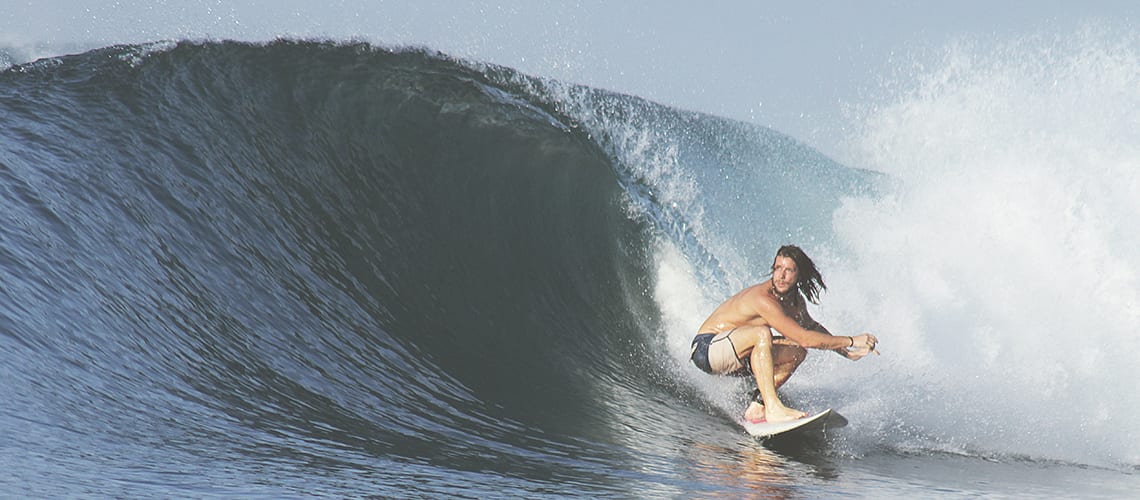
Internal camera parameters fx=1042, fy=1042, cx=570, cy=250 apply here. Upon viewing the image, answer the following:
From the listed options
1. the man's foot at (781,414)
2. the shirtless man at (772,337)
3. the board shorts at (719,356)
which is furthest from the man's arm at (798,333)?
the man's foot at (781,414)

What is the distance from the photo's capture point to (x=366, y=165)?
856 centimetres

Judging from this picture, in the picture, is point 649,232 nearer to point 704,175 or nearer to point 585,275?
point 585,275

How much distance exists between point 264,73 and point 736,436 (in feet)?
19.2

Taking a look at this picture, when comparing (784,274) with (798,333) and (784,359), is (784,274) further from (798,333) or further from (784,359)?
(784,359)

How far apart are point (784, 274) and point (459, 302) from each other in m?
2.28

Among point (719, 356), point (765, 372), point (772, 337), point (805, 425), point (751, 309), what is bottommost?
point (805, 425)

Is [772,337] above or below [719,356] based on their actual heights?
above

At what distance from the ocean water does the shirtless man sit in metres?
0.32

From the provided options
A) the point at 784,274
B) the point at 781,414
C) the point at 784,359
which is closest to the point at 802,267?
the point at 784,274

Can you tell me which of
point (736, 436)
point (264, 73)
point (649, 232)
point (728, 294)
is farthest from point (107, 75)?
point (736, 436)

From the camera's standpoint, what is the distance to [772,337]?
597 centimetres

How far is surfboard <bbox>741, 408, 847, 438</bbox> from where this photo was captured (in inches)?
214

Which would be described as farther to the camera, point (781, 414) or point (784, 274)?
point (784, 274)

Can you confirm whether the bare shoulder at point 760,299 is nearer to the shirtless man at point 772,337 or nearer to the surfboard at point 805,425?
the shirtless man at point 772,337
